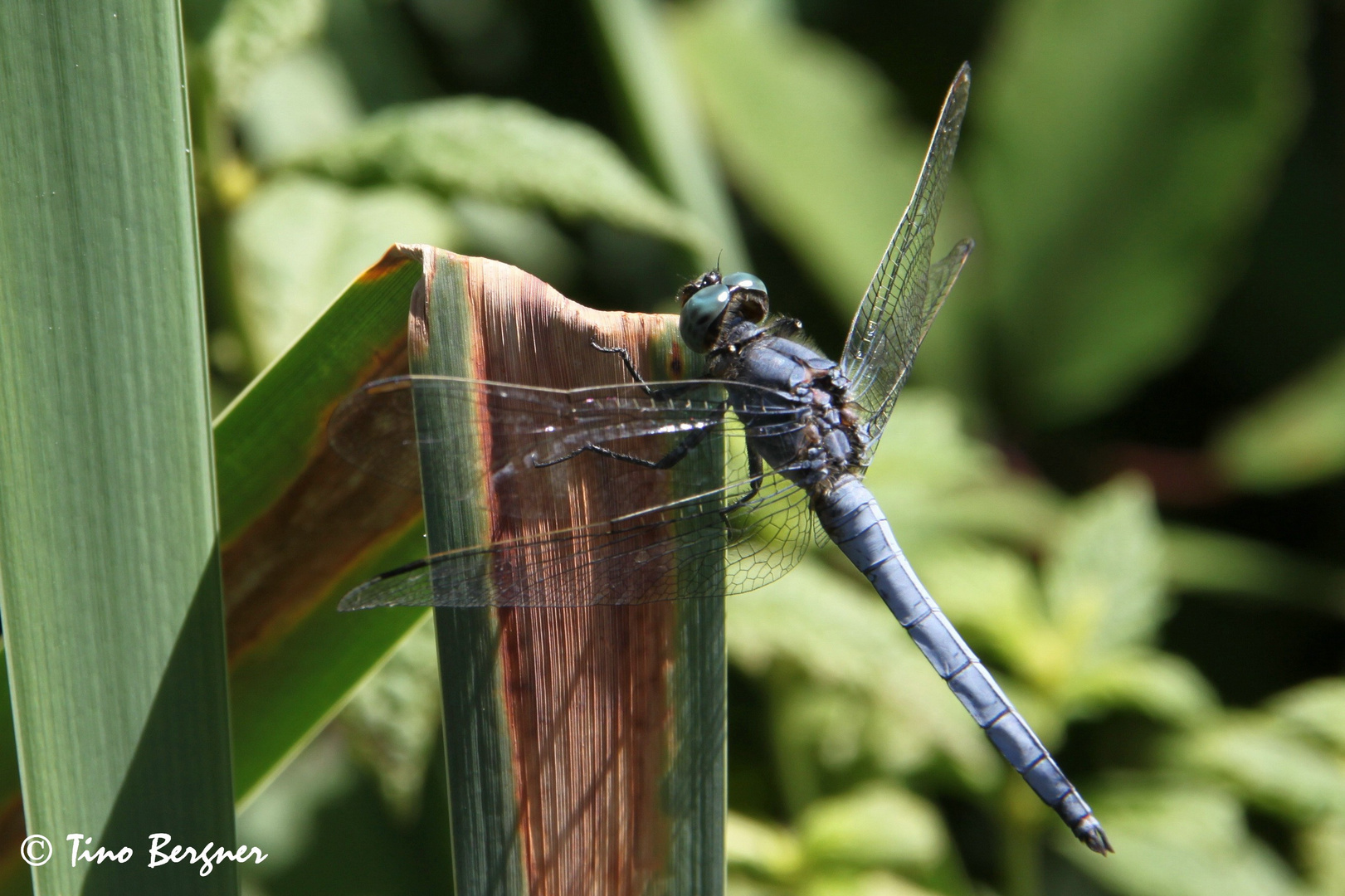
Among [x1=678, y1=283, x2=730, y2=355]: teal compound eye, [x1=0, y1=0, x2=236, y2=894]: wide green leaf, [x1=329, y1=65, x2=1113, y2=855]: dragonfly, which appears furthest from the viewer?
[x1=678, y1=283, x2=730, y2=355]: teal compound eye

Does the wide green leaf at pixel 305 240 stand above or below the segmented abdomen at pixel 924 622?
above

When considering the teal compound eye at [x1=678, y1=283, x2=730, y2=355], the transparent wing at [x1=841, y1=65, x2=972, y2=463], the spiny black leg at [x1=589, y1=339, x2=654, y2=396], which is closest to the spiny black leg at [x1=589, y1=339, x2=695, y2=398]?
the spiny black leg at [x1=589, y1=339, x2=654, y2=396]

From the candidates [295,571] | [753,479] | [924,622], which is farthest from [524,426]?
[924,622]

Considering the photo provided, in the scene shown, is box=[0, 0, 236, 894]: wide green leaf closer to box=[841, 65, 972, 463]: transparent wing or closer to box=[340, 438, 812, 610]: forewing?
box=[340, 438, 812, 610]: forewing

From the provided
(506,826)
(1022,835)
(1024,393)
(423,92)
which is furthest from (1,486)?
(1024,393)

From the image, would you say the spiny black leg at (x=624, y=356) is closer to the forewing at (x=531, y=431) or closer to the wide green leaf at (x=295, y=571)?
the forewing at (x=531, y=431)

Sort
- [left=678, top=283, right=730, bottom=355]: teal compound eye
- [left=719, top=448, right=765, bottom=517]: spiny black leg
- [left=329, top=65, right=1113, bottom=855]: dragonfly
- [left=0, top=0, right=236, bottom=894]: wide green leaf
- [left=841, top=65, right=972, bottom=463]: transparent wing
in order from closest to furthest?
[left=0, top=0, right=236, bottom=894]: wide green leaf → [left=329, top=65, right=1113, bottom=855]: dragonfly → [left=719, top=448, right=765, bottom=517]: spiny black leg → [left=678, top=283, right=730, bottom=355]: teal compound eye → [left=841, top=65, right=972, bottom=463]: transparent wing

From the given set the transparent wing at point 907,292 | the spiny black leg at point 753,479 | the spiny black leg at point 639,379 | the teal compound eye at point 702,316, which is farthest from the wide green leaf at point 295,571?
the transparent wing at point 907,292
